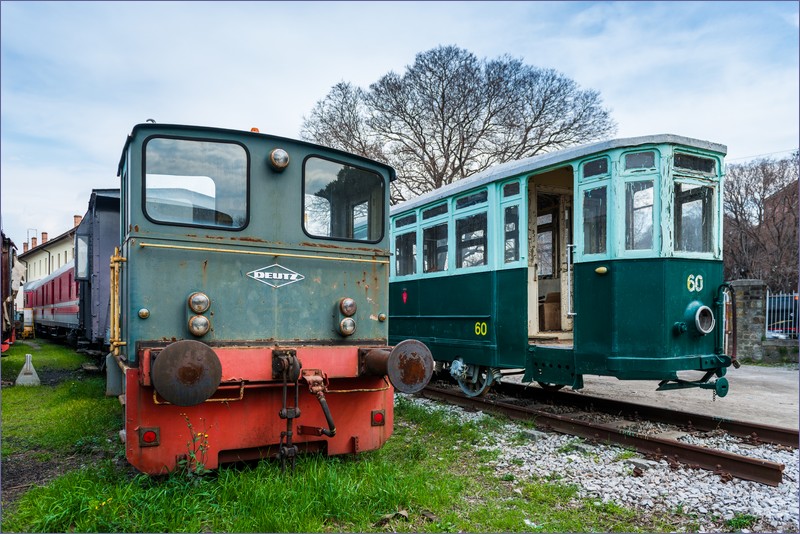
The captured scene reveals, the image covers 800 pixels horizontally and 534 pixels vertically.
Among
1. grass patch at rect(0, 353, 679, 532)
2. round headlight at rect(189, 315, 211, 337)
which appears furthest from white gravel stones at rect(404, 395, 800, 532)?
round headlight at rect(189, 315, 211, 337)

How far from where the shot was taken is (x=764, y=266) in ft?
96.8

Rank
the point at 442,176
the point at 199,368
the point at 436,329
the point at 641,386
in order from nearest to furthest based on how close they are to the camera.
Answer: the point at 199,368 → the point at 436,329 → the point at 641,386 → the point at 442,176

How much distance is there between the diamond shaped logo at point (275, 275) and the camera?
5.06 m

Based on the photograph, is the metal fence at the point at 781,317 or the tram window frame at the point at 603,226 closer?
the tram window frame at the point at 603,226

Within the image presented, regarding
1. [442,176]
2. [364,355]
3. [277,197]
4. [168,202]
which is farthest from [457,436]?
[442,176]

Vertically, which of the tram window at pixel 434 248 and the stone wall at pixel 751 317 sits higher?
the tram window at pixel 434 248

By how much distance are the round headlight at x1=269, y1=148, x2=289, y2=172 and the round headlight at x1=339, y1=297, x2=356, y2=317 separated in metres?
1.31

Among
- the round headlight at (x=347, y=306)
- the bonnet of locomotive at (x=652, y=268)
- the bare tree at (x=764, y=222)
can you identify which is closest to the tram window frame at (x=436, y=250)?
the bonnet of locomotive at (x=652, y=268)

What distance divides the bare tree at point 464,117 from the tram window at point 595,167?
17.3m

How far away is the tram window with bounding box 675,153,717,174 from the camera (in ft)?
22.2

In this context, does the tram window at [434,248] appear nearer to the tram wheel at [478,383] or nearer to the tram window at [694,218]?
the tram wheel at [478,383]

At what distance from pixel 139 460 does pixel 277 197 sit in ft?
7.77

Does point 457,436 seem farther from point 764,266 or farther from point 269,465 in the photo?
point 764,266

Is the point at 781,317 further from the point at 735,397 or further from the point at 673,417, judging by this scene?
the point at 673,417
